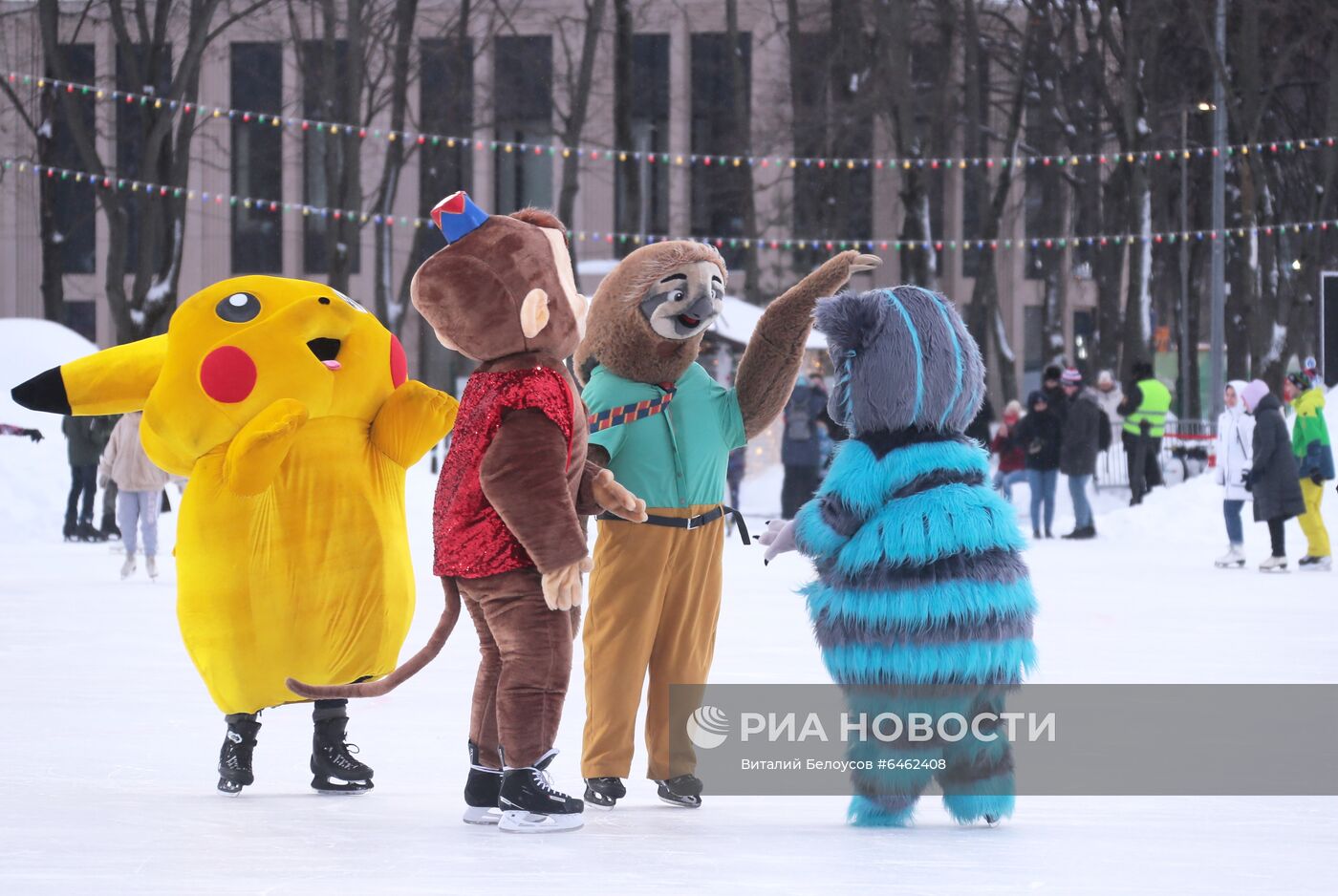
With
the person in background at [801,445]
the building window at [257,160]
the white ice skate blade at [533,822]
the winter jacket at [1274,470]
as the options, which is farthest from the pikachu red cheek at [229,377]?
the building window at [257,160]

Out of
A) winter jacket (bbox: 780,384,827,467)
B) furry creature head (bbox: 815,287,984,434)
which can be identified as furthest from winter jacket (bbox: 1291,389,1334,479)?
furry creature head (bbox: 815,287,984,434)

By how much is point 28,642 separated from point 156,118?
15.7 metres

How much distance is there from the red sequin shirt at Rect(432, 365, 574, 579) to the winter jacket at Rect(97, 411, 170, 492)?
7302 mm

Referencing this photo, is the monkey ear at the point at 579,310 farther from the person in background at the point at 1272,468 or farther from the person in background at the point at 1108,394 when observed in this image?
the person in background at the point at 1108,394

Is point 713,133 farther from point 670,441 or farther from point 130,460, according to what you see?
point 670,441

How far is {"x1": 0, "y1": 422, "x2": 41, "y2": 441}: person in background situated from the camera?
18355mm

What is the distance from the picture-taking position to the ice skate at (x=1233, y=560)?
44.0 ft

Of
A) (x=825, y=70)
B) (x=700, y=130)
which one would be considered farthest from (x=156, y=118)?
(x=700, y=130)

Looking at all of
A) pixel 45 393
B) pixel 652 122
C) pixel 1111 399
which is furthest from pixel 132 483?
pixel 652 122

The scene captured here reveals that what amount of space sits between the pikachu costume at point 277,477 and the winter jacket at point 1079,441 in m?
11.9

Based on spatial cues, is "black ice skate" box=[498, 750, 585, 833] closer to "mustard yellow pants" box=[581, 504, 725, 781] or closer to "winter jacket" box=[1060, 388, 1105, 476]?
"mustard yellow pants" box=[581, 504, 725, 781]

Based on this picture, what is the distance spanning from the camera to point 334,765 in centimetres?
520

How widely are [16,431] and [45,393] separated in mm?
14258

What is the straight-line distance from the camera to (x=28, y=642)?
29.0ft
